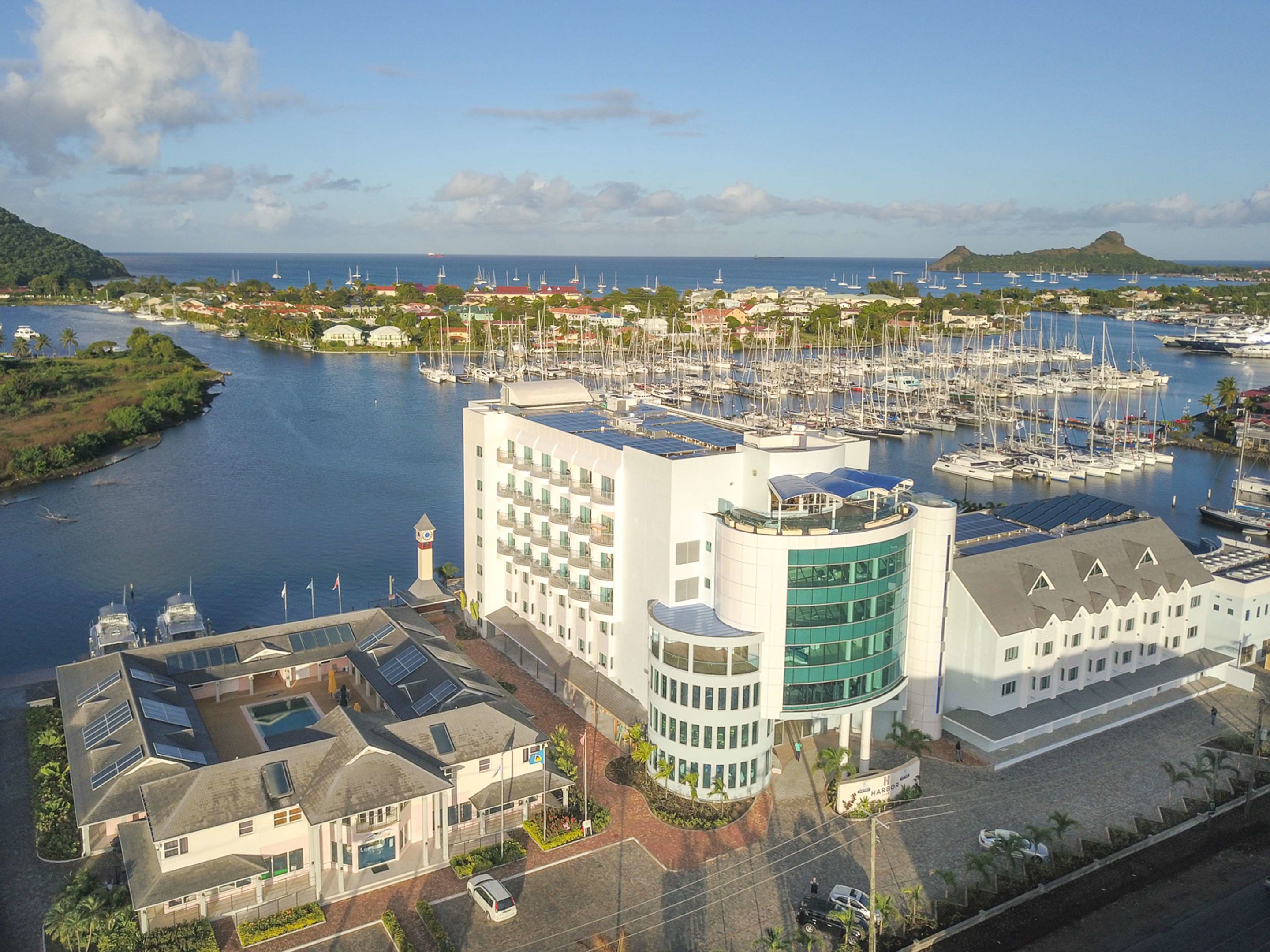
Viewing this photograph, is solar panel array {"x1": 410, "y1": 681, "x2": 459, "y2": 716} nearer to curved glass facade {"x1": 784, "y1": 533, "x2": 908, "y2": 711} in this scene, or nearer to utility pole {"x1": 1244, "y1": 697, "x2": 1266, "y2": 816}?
curved glass facade {"x1": 784, "y1": 533, "x2": 908, "y2": 711}

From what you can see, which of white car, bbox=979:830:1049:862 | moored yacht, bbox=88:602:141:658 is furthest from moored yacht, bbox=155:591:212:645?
white car, bbox=979:830:1049:862

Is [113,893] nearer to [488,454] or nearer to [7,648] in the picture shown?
[488,454]

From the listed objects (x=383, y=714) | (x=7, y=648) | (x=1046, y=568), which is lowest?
(x=7, y=648)

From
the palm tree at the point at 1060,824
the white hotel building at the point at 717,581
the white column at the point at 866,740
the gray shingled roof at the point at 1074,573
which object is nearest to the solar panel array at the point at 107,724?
the white hotel building at the point at 717,581

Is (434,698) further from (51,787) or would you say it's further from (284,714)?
(51,787)

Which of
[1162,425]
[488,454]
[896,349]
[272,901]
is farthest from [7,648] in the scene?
[896,349]

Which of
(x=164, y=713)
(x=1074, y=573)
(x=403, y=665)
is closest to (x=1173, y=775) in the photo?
(x=1074, y=573)
